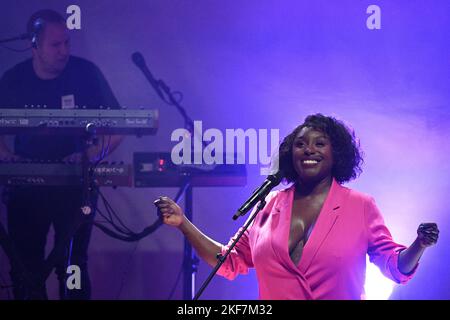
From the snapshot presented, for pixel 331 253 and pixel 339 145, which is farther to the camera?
pixel 339 145

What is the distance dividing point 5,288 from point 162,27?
213cm

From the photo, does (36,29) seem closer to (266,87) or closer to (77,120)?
(77,120)

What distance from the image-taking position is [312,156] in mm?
3723

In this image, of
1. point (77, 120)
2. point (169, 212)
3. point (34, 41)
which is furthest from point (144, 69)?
point (169, 212)

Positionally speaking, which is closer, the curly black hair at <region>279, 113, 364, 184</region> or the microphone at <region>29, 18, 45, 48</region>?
the curly black hair at <region>279, 113, 364, 184</region>

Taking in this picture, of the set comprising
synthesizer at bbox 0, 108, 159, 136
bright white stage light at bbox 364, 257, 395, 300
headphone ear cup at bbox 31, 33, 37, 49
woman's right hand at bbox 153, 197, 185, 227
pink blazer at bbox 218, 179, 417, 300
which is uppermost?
headphone ear cup at bbox 31, 33, 37, 49

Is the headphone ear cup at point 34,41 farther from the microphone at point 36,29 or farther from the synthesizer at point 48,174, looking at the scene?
the synthesizer at point 48,174

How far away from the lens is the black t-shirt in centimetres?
490

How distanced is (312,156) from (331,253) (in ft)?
1.83

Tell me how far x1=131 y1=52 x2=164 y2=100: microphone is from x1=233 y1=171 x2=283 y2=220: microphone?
1736 mm

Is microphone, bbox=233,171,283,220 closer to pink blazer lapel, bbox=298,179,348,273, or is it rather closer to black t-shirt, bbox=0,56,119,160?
pink blazer lapel, bbox=298,179,348,273

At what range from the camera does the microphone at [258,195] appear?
323cm

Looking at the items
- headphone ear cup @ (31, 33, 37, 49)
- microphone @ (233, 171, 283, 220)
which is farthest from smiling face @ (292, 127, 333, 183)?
headphone ear cup @ (31, 33, 37, 49)

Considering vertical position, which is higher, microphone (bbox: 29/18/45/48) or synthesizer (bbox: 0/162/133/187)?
microphone (bbox: 29/18/45/48)
